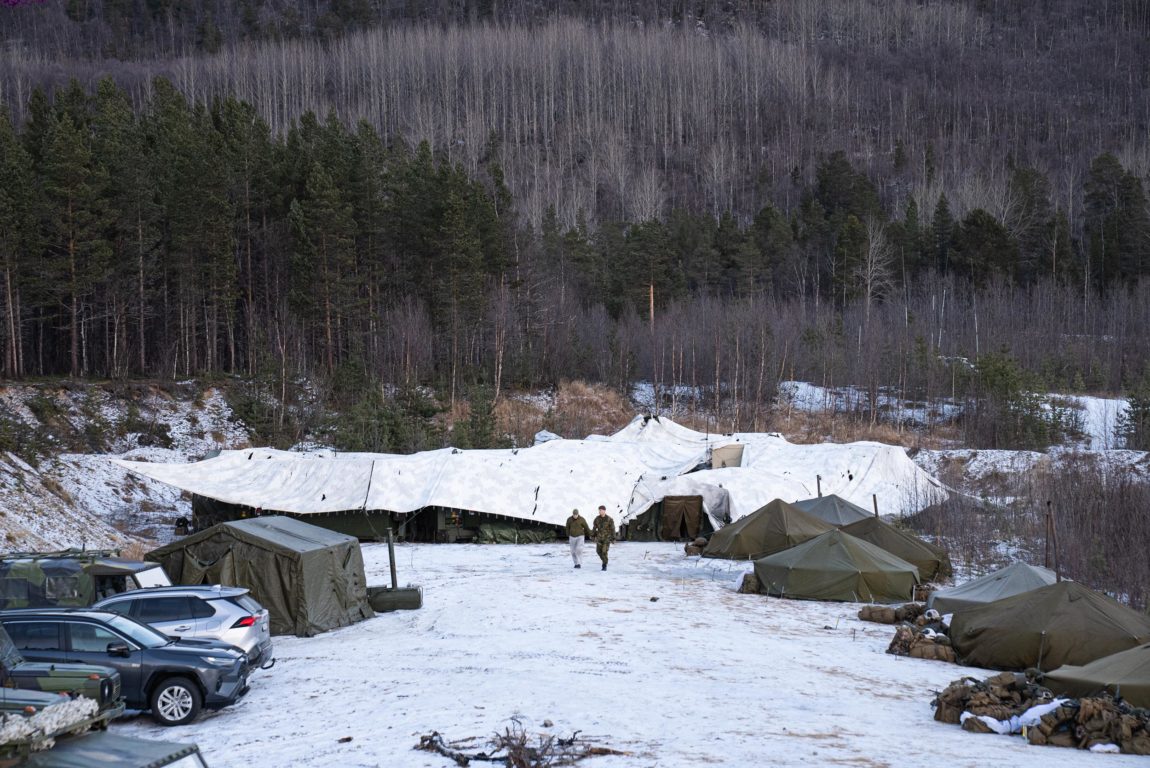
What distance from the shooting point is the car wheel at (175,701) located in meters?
13.2

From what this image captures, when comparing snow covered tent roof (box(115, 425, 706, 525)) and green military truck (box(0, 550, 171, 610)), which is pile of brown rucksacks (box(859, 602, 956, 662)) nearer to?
green military truck (box(0, 550, 171, 610))

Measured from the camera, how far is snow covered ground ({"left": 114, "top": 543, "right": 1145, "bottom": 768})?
37.2 feet

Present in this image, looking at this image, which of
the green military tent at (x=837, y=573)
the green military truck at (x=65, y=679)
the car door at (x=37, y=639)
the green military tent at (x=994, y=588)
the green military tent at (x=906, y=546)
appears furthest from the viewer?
the green military tent at (x=906, y=546)

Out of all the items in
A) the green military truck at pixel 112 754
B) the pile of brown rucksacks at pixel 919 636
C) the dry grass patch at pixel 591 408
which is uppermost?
the green military truck at pixel 112 754

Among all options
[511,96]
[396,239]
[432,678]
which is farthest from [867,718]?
[511,96]

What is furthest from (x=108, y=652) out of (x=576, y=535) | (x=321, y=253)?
(x=321, y=253)

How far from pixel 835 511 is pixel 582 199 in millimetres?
82797

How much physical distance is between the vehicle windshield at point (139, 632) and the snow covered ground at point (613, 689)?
41.2 inches

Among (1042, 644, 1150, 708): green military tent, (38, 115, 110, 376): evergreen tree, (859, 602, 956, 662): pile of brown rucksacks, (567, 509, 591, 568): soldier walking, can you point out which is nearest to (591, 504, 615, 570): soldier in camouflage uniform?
(567, 509, 591, 568): soldier walking

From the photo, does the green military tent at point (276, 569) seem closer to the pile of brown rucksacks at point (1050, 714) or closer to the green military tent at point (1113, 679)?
the pile of brown rucksacks at point (1050, 714)

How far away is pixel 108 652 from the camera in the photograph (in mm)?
13312

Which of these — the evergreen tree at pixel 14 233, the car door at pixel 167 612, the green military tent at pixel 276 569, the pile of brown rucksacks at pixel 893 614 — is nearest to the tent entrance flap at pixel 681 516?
the pile of brown rucksacks at pixel 893 614

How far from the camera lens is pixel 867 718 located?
42.7 ft

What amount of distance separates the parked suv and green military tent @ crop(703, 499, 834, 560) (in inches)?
721
